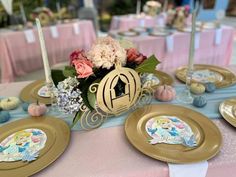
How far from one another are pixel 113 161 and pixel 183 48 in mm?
1904

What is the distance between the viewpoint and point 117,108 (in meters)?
0.78

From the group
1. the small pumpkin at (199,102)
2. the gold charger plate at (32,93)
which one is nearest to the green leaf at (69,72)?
the gold charger plate at (32,93)

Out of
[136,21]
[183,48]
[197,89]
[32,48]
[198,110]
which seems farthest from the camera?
[136,21]

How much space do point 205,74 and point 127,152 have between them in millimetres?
684

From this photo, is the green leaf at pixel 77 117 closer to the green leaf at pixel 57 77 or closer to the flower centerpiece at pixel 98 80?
the flower centerpiece at pixel 98 80

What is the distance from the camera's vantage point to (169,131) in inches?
28.5

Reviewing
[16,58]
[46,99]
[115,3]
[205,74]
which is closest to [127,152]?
[46,99]

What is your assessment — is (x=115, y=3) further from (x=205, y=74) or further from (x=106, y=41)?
(x=106, y=41)

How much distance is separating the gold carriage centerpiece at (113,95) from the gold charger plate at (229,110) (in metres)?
0.30

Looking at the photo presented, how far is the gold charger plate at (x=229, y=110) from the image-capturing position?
2.54 ft

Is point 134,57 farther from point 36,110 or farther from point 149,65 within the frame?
point 36,110

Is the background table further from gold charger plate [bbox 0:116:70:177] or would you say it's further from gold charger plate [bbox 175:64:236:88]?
gold charger plate [bbox 175:64:236:88]

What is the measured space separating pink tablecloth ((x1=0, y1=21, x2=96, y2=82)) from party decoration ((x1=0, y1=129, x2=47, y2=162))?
179 cm

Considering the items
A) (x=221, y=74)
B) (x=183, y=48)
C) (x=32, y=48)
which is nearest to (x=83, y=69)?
(x=221, y=74)
